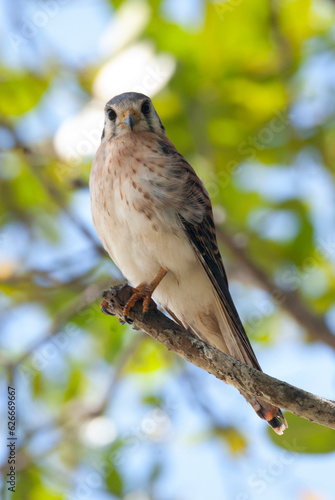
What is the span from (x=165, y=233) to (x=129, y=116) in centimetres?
97

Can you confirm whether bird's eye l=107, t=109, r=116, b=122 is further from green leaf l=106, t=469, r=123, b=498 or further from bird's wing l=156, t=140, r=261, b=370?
green leaf l=106, t=469, r=123, b=498

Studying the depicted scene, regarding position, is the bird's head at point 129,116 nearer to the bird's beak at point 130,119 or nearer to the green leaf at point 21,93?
the bird's beak at point 130,119

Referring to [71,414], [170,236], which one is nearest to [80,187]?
[170,236]

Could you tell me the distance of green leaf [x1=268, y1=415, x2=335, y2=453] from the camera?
12.2ft

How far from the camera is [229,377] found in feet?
9.91

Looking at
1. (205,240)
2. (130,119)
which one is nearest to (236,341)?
(205,240)

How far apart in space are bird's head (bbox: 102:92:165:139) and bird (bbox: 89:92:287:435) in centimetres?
4

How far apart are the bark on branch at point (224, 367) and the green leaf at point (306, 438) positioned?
87 centimetres

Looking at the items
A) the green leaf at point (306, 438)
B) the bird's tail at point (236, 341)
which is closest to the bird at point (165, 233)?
the bird's tail at point (236, 341)

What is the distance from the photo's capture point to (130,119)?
170 inches

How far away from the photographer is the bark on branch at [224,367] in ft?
9.37

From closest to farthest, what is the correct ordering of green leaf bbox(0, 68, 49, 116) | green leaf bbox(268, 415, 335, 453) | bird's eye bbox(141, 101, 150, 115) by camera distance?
green leaf bbox(268, 415, 335, 453) < bird's eye bbox(141, 101, 150, 115) < green leaf bbox(0, 68, 49, 116)

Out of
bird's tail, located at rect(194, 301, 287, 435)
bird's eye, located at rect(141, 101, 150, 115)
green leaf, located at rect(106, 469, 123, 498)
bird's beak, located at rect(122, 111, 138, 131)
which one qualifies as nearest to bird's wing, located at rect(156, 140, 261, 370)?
bird's tail, located at rect(194, 301, 287, 435)

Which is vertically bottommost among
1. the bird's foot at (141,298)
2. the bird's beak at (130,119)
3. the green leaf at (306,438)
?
the green leaf at (306,438)
